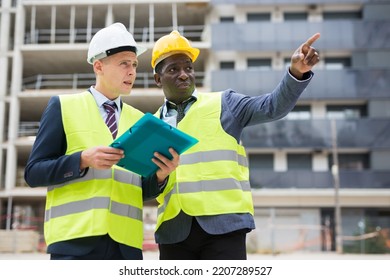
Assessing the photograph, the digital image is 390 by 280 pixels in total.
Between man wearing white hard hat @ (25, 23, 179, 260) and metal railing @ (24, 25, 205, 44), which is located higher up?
metal railing @ (24, 25, 205, 44)

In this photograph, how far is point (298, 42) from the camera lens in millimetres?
29938

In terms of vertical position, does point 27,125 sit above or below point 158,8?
below

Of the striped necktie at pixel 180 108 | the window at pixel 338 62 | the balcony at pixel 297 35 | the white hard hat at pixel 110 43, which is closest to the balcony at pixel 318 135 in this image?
the window at pixel 338 62

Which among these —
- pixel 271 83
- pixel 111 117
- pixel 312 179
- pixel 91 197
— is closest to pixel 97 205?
pixel 91 197

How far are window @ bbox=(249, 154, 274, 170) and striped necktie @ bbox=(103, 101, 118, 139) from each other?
2666 cm

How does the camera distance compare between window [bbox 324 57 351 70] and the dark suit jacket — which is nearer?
the dark suit jacket

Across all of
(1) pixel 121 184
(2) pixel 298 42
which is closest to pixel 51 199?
(1) pixel 121 184

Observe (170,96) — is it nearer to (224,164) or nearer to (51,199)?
(224,164)

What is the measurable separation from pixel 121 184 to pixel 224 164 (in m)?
0.69

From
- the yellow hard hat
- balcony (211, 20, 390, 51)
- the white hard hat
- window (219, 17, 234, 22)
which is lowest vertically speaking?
the white hard hat

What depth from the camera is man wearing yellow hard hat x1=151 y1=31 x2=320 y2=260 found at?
3.11m

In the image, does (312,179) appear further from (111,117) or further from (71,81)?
(111,117)

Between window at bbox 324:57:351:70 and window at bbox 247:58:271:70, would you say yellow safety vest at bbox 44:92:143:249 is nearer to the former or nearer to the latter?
window at bbox 247:58:271:70

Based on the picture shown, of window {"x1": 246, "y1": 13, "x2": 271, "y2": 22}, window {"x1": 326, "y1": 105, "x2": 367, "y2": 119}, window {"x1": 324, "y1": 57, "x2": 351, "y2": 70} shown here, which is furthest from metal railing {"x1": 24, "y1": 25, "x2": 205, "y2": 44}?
window {"x1": 326, "y1": 105, "x2": 367, "y2": 119}
